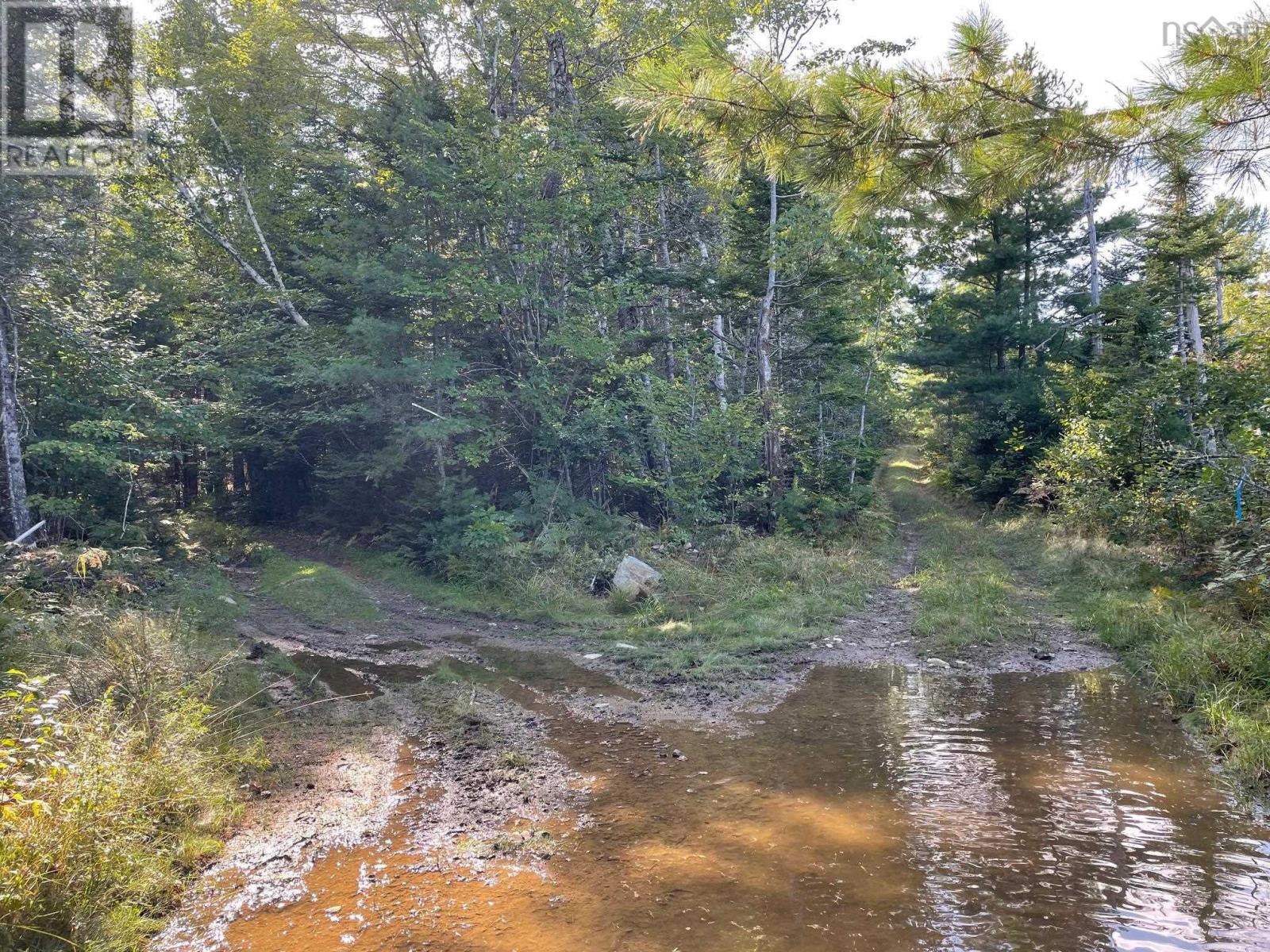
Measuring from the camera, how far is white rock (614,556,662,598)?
11.6m

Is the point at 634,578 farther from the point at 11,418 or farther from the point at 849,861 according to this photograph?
the point at 11,418

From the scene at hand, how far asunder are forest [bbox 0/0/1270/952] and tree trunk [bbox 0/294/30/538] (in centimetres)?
8

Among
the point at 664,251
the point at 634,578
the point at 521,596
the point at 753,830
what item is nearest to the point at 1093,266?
the point at 664,251

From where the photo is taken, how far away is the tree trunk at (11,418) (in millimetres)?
9492

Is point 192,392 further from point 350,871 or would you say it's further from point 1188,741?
point 1188,741

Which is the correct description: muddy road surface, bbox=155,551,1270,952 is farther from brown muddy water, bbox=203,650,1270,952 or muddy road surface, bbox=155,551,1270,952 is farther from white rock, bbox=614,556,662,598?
white rock, bbox=614,556,662,598

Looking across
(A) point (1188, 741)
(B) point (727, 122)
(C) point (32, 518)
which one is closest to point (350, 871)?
(B) point (727, 122)

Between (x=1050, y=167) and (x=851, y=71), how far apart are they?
1.70 m

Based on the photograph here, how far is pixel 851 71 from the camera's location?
16.9 ft

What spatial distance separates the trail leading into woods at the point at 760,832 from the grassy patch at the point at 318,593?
4.82 m

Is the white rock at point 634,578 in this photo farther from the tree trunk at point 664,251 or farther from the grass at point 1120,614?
the tree trunk at point 664,251

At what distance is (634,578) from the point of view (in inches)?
468

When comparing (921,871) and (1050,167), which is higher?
(1050,167)

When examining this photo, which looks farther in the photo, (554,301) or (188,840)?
(554,301)
